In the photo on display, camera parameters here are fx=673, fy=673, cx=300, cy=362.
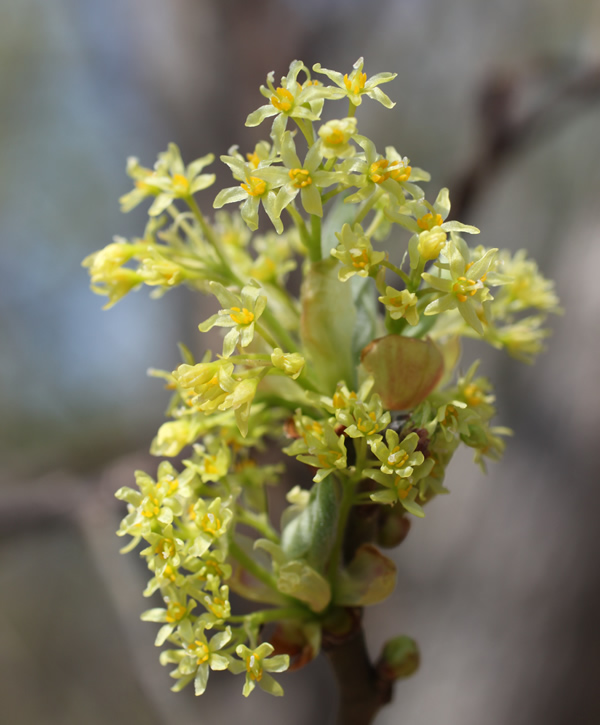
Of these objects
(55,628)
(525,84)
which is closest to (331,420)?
(525,84)

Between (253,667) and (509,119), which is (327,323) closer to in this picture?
(253,667)

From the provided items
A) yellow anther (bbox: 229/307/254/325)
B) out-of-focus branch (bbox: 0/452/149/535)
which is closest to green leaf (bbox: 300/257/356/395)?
yellow anther (bbox: 229/307/254/325)

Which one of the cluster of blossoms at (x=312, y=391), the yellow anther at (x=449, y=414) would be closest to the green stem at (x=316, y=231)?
the cluster of blossoms at (x=312, y=391)

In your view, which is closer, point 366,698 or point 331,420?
point 331,420

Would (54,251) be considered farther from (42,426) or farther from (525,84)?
(525,84)

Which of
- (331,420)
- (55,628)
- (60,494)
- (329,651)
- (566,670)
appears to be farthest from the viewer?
(55,628)

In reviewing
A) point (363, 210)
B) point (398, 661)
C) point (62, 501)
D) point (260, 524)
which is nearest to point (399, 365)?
point (363, 210)
